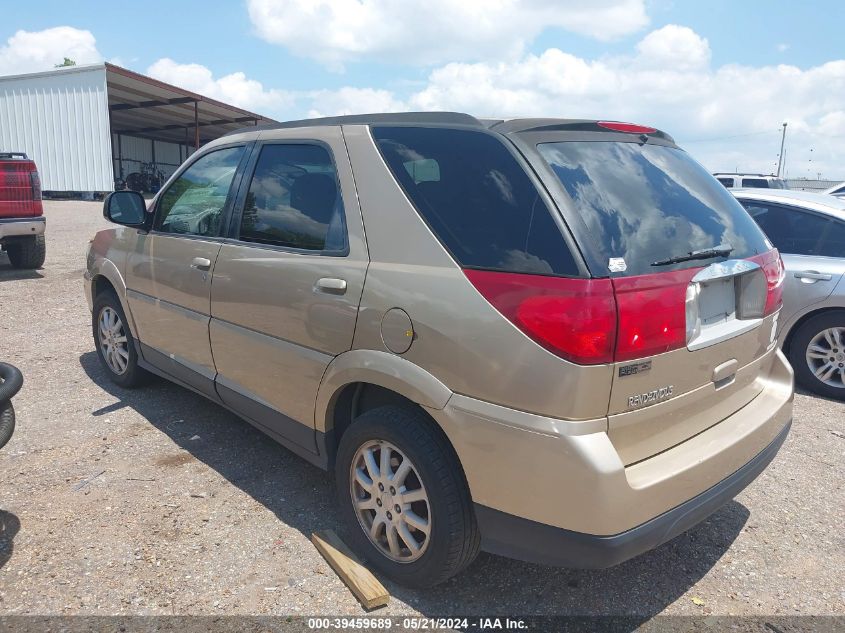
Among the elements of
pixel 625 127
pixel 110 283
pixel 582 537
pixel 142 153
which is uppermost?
pixel 142 153

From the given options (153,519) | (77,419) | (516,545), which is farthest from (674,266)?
(77,419)

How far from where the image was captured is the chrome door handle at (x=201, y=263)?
3572mm

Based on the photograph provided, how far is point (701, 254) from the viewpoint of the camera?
7.74 ft

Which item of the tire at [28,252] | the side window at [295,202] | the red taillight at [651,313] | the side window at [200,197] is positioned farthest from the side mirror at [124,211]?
the tire at [28,252]

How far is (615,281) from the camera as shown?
80.7 inches

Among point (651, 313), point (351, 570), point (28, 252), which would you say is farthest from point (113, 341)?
point (28, 252)

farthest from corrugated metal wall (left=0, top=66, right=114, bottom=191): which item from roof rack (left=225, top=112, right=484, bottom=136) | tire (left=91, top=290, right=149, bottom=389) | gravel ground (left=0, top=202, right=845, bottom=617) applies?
roof rack (left=225, top=112, right=484, bottom=136)

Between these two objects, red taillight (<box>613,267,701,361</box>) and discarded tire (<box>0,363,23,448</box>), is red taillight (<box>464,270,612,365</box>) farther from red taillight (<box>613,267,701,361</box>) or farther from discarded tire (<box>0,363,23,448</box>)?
discarded tire (<box>0,363,23,448</box>)

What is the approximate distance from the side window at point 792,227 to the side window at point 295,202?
170 inches

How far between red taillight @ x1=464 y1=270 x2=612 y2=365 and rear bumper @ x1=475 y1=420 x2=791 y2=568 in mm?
600

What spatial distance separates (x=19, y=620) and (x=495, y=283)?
7.21 feet

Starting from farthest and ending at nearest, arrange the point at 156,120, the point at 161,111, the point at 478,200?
1. the point at 156,120
2. the point at 161,111
3. the point at 478,200

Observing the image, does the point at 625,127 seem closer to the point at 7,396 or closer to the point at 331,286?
the point at 331,286

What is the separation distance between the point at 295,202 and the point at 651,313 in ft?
5.92
